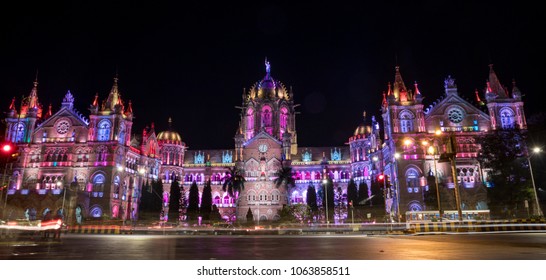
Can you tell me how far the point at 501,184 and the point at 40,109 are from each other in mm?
83286

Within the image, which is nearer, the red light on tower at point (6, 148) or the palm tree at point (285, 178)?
the red light on tower at point (6, 148)

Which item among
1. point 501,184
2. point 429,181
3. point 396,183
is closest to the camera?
point 501,184

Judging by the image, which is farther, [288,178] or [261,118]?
[261,118]

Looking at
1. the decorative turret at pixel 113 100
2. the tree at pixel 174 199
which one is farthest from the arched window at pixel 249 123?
the decorative turret at pixel 113 100

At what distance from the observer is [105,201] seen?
64750mm

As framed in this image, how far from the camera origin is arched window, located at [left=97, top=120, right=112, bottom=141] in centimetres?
7044

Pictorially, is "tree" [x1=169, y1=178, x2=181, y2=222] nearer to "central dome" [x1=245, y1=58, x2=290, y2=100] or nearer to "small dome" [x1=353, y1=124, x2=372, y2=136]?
"central dome" [x1=245, y1=58, x2=290, y2=100]

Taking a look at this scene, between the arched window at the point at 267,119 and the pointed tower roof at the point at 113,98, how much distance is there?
34113 millimetres

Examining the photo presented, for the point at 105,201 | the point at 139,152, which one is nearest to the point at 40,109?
the point at 139,152

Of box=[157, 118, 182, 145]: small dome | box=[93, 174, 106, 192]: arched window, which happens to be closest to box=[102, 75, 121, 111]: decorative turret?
box=[93, 174, 106, 192]: arched window

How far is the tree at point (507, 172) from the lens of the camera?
166 ft

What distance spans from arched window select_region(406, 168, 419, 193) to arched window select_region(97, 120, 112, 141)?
53916mm

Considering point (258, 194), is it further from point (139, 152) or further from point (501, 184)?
point (501, 184)

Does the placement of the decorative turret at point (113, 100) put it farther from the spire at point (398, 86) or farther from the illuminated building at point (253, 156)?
the spire at point (398, 86)
